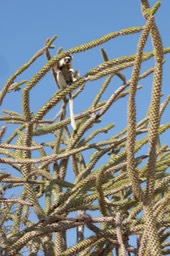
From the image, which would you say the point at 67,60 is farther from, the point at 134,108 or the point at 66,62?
the point at 134,108

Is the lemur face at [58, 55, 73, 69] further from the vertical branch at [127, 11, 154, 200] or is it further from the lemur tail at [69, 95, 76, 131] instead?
the vertical branch at [127, 11, 154, 200]

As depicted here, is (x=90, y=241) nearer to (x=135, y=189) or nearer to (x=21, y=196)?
(x=135, y=189)

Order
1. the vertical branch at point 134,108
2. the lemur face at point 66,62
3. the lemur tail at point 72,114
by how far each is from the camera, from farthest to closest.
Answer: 1. the lemur face at point 66,62
2. the lemur tail at point 72,114
3. the vertical branch at point 134,108

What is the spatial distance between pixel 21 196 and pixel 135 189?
8.77ft

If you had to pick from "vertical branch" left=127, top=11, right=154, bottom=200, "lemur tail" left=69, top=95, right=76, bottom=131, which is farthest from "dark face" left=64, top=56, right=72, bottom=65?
"vertical branch" left=127, top=11, right=154, bottom=200

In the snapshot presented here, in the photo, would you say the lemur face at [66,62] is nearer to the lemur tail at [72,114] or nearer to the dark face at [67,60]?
the dark face at [67,60]

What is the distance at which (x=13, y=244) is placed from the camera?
16.2 ft

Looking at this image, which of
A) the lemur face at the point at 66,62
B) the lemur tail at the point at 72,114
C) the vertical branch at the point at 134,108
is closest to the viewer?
the vertical branch at the point at 134,108

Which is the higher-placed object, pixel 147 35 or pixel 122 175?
pixel 147 35

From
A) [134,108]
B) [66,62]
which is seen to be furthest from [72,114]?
[134,108]

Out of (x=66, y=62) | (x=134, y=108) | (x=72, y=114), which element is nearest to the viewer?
(x=134, y=108)

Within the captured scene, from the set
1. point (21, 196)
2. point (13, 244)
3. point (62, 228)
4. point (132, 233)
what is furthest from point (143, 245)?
point (21, 196)

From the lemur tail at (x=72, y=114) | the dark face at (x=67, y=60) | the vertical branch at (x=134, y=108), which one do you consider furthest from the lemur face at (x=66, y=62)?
the vertical branch at (x=134, y=108)

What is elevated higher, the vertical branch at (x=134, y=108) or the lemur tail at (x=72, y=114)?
the lemur tail at (x=72, y=114)
